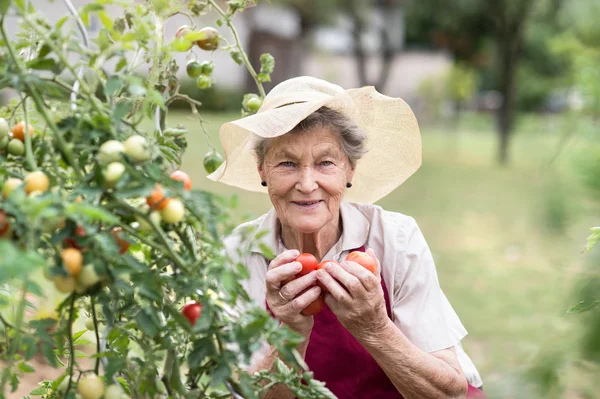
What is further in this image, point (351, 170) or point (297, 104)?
point (351, 170)

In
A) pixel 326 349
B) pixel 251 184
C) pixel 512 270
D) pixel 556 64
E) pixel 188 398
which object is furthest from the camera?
pixel 556 64

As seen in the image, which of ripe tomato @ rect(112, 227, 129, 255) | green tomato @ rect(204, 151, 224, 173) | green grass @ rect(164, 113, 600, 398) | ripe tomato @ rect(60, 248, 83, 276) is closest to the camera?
green grass @ rect(164, 113, 600, 398)

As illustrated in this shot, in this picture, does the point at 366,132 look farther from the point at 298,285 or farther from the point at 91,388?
the point at 91,388

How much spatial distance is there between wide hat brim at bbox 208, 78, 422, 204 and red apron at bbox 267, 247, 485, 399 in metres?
0.45

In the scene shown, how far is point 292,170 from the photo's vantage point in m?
2.17

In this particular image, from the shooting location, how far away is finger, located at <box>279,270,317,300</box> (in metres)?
1.83

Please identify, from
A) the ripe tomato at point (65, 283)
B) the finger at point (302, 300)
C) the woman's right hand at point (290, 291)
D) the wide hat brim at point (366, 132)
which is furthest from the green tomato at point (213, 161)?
the ripe tomato at point (65, 283)


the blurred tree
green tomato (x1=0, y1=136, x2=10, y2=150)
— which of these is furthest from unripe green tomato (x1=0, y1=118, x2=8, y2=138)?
the blurred tree

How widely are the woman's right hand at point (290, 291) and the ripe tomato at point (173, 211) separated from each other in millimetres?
703

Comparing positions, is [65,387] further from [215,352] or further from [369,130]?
[369,130]

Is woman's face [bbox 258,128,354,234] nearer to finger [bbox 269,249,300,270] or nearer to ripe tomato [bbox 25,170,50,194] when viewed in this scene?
finger [bbox 269,249,300,270]

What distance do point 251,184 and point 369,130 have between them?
48cm

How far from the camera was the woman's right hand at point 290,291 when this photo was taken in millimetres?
1832

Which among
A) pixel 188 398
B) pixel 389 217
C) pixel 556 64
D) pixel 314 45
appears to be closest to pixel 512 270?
pixel 389 217
